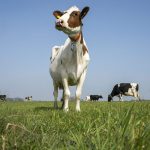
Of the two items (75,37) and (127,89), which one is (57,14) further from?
(127,89)

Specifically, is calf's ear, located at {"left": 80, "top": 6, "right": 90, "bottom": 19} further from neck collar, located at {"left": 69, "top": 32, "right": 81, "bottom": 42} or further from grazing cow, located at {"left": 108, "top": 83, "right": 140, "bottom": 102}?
grazing cow, located at {"left": 108, "top": 83, "right": 140, "bottom": 102}

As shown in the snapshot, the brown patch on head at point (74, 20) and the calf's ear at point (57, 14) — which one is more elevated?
the calf's ear at point (57, 14)

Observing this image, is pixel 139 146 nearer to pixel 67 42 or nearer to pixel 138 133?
pixel 138 133

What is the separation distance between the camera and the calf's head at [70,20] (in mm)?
10396

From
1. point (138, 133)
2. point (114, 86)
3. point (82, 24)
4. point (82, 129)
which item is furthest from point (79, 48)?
point (114, 86)

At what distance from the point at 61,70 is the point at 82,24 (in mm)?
1500

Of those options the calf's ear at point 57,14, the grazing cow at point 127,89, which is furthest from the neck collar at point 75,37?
the grazing cow at point 127,89

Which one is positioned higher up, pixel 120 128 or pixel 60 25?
pixel 60 25

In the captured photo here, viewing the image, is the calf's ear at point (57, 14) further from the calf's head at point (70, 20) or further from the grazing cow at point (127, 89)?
the grazing cow at point (127, 89)

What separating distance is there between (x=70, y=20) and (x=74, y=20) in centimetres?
14

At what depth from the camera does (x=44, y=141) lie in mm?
3059

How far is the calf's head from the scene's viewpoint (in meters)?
10.4

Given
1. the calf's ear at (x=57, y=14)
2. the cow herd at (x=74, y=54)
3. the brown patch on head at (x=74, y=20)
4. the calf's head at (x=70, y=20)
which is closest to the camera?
the calf's head at (x=70, y=20)

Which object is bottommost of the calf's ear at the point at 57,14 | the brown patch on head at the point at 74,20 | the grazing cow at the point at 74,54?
the grazing cow at the point at 74,54
